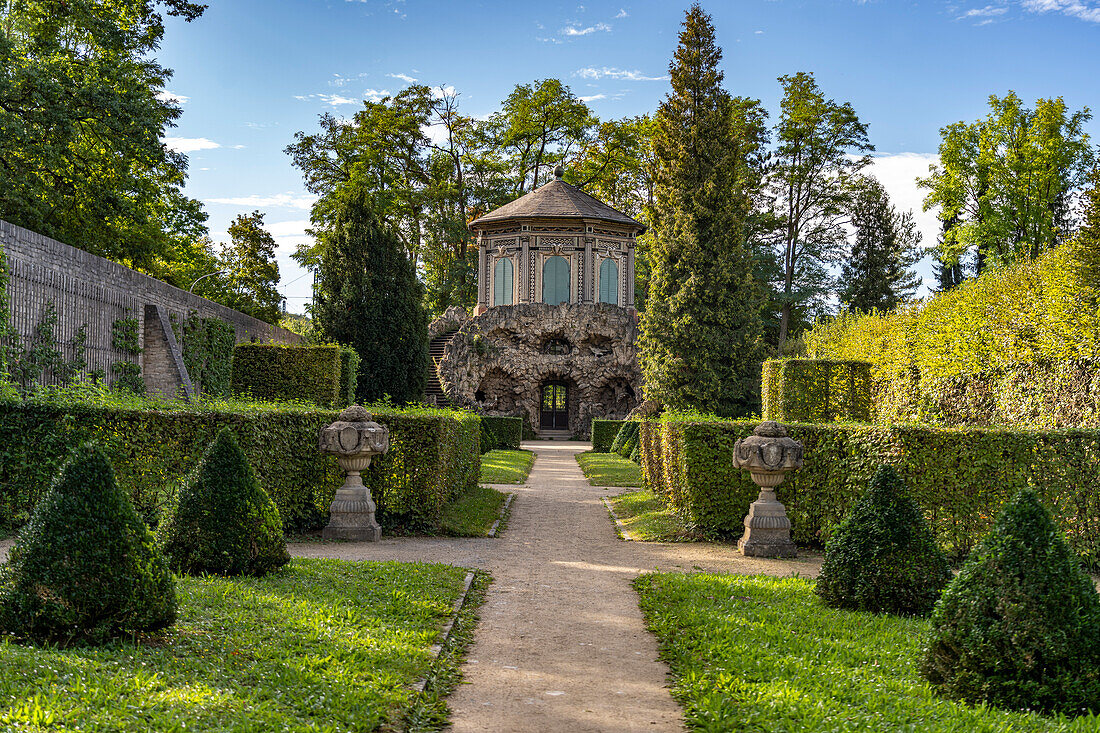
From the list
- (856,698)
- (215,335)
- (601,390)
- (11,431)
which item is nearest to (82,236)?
(215,335)

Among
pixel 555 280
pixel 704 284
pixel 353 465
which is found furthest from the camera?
pixel 555 280

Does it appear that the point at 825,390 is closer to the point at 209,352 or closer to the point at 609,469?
the point at 609,469

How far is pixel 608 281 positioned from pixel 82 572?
3830 centimetres

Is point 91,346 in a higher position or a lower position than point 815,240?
lower

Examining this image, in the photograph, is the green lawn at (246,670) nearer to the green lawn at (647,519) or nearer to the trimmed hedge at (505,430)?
the green lawn at (647,519)

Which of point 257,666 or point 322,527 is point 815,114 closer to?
point 322,527

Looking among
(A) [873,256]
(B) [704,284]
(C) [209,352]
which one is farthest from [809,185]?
(C) [209,352]

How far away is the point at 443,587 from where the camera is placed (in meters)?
7.69

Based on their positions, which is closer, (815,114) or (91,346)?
(91,346)

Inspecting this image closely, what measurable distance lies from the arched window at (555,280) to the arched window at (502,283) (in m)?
1.86

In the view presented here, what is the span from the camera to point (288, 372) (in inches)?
849

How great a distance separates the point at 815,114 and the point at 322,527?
1618 inches

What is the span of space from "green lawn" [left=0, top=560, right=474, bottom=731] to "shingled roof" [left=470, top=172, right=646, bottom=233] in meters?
35.4

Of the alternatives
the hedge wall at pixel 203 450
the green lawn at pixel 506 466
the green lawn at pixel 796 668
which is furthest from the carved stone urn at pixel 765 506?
the green lawn at pixel 506 466
